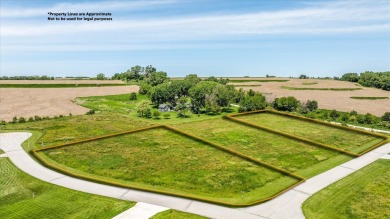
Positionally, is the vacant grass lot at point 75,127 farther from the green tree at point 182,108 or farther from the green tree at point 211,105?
the green tree at point 211,105

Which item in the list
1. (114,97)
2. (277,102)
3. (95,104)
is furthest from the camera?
(114,97)

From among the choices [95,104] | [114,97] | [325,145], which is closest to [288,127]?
[325,145]

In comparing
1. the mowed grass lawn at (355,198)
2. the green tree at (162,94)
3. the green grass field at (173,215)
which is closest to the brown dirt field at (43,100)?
the green tree at (162,94)

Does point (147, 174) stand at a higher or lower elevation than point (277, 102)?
lower

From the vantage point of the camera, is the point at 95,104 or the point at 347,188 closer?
the point at 347,188

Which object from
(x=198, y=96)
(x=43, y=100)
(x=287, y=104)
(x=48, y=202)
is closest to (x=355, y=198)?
(x=48, y=202)

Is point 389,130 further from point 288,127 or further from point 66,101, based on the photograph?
point 66,101
